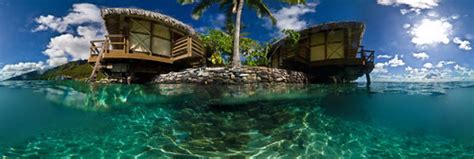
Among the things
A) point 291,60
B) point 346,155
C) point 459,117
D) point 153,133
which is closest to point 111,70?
point 153,133

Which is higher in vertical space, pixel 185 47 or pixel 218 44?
pixel 218 44

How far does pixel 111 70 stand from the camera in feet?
50.2

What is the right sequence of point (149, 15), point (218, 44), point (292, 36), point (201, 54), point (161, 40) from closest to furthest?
point (149, 15)
point (161, 40)
point (201, 54)
point (292, 36)
point (218, 44)

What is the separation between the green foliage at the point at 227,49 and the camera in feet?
64.5

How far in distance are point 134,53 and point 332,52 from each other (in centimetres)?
1466

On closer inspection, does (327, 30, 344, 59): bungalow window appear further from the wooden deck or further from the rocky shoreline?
the wooden deck

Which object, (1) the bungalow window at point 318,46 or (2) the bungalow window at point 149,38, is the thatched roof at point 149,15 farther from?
(1) the bungalow window at point 318,46

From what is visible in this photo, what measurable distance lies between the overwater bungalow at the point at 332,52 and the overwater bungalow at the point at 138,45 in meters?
7.84

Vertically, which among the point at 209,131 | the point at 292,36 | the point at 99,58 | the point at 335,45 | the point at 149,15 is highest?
the point at 149,15

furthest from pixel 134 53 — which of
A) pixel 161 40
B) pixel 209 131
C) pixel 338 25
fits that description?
pixel 338 25

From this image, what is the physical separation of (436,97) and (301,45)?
9.41m

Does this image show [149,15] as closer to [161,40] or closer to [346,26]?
[161,40]

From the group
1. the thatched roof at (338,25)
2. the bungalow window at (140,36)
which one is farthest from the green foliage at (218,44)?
the thatched roof at (338,25)

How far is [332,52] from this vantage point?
2014cm
